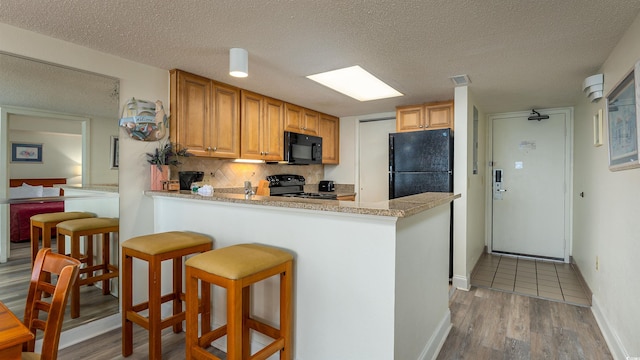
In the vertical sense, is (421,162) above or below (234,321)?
above

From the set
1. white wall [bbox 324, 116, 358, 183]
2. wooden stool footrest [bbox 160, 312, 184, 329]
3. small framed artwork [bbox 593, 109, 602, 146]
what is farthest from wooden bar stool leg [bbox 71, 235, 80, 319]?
small framed artwork [bbox 593, 109, 602, 146]

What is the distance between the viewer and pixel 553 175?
4348mm

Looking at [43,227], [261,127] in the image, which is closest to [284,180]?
[261,127]

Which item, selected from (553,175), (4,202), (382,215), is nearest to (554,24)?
(382,215)

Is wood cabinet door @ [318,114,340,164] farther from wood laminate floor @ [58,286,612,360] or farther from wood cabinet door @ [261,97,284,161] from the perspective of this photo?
wood laminate floor @ [58,286,612,360]

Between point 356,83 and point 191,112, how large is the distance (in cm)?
163

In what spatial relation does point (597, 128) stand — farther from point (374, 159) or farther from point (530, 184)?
point (374, 159)

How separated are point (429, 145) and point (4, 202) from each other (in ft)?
11.7

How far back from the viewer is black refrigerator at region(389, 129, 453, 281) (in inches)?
133

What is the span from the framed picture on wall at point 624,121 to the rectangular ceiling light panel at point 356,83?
1729 millimetres

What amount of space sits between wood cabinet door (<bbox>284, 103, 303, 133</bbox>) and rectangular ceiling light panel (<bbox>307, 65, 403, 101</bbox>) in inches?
32.5

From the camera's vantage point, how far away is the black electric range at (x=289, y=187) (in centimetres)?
419

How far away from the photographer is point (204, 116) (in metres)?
2.95

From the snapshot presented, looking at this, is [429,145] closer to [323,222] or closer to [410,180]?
[410,180]
